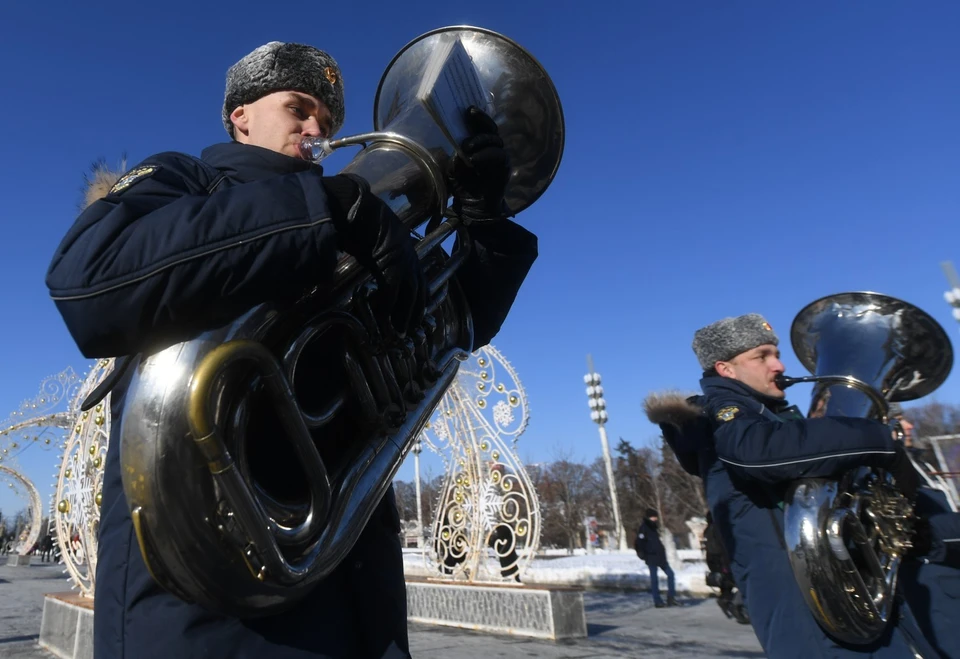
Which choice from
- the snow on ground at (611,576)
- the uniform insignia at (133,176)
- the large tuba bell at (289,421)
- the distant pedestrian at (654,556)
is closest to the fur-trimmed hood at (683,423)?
the large tuba bell at (289,421)

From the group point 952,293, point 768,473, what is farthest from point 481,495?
point 952,293

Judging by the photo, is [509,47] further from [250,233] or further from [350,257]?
[250,233]

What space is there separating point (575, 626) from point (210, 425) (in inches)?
255

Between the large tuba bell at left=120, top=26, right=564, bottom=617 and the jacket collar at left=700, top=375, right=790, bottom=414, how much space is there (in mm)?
1424

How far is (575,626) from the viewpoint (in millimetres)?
6434

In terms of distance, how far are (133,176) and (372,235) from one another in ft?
1.41

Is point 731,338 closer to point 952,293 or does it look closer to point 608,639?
point 608,639

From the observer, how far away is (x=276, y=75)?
4.82ft

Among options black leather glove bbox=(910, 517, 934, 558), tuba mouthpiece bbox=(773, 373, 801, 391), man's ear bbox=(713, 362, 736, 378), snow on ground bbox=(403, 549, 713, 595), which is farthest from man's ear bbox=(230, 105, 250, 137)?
snow on ground bbox=(403, 549, 713, 595)

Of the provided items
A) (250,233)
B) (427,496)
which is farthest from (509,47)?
(427,496)

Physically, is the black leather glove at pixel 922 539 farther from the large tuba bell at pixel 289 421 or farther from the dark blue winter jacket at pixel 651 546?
the dark blue winter jacket at pixel 651 546

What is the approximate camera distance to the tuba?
2.07 meters

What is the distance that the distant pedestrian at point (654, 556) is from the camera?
376 inches

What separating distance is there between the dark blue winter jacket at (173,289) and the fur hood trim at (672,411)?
6.04 feet
